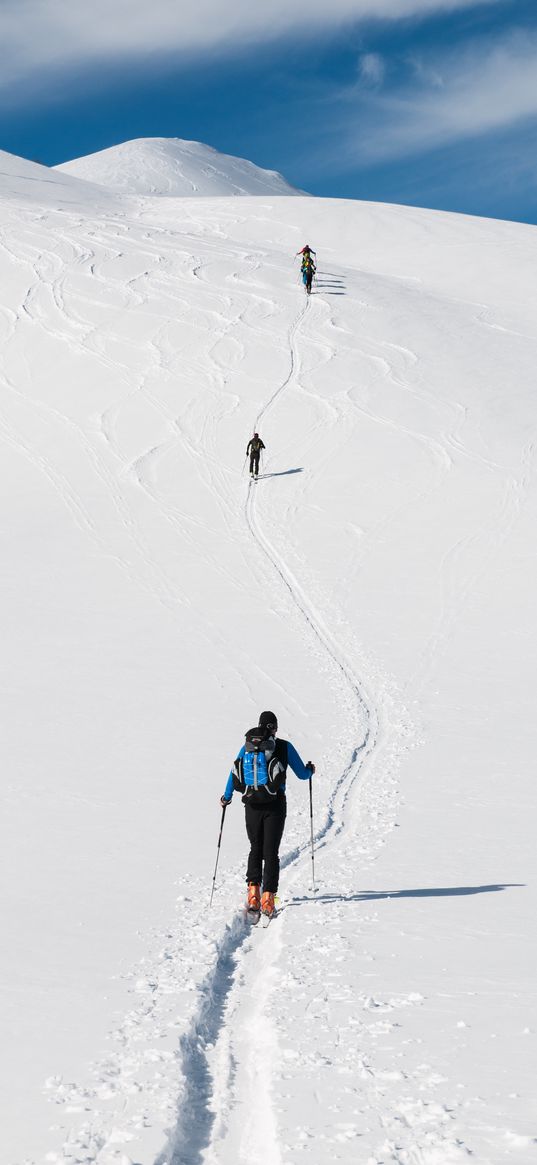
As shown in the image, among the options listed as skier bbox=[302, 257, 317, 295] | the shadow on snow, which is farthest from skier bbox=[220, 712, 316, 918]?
skier bbox=[302, 257, 317, 295]

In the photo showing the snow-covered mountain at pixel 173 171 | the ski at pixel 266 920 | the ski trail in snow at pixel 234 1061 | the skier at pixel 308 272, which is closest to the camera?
the ski trail in snow at pixel 234 1061

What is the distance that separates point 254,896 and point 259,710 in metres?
5.86

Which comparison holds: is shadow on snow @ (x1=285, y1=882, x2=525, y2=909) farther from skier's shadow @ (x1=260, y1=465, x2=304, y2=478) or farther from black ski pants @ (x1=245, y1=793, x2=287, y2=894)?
skier's shadow @ (x1=260, y1=465, x2=304, y2=478)

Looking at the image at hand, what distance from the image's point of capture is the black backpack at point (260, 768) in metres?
7.90

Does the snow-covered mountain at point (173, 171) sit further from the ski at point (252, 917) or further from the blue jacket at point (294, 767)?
the ski at point (252, 917)

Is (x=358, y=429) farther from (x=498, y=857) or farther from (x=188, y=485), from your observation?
(x=498, y=857)

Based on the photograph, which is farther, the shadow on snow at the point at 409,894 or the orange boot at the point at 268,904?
the shadow on snow at the point at 409,894

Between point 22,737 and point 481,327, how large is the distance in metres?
31.2

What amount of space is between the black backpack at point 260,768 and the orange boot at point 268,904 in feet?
2.31

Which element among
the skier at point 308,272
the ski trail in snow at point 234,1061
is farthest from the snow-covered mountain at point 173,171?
the ski trail in snow at point 234,1061

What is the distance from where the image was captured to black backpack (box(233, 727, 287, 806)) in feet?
25.9

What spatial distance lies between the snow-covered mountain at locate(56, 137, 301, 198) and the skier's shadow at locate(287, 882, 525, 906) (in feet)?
433

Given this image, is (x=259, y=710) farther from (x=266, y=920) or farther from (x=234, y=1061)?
(x=234, y=1061)

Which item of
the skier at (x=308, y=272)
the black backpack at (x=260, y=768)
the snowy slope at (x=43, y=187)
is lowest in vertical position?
the black backpack at (x=260, y=768)
